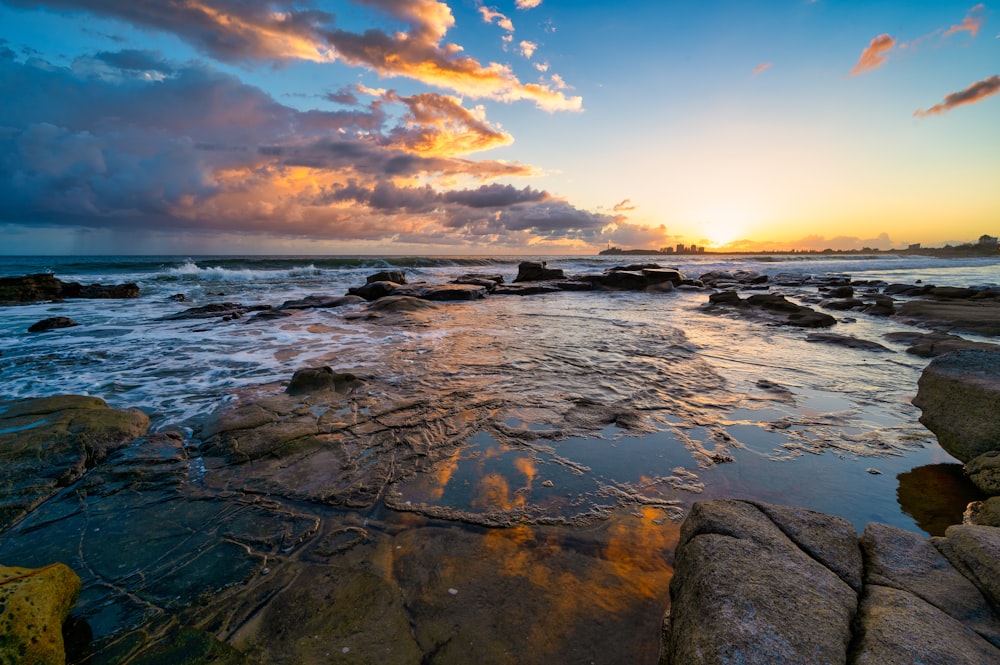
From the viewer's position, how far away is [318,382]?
235 inches

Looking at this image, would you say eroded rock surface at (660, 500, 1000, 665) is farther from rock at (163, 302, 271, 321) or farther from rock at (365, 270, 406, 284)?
rock at (365, 270, 406, 284)

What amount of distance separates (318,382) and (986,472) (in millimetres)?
7049

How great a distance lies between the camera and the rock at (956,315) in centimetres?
978

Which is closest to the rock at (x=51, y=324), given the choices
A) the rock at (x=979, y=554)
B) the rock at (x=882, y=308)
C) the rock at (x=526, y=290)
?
the rock at (x=526, y=290)

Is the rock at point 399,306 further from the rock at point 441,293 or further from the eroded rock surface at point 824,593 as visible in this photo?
the eroded rock surface at point 824,593

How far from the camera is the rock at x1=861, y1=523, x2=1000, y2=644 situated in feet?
5.63

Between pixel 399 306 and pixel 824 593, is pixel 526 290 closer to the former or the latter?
pixel 399 306

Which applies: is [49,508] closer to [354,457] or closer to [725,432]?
[354,457]

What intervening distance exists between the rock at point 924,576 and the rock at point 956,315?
11413 mm

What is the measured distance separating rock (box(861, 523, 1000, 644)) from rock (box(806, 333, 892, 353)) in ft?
26.3

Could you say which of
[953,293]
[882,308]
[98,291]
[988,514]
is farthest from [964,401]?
[98,291]

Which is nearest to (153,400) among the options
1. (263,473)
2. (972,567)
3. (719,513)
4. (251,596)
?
(263,473)

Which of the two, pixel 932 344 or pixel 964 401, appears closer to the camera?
pixel 964 401

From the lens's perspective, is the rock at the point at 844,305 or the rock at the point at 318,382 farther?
the rock at the point at 844,305
